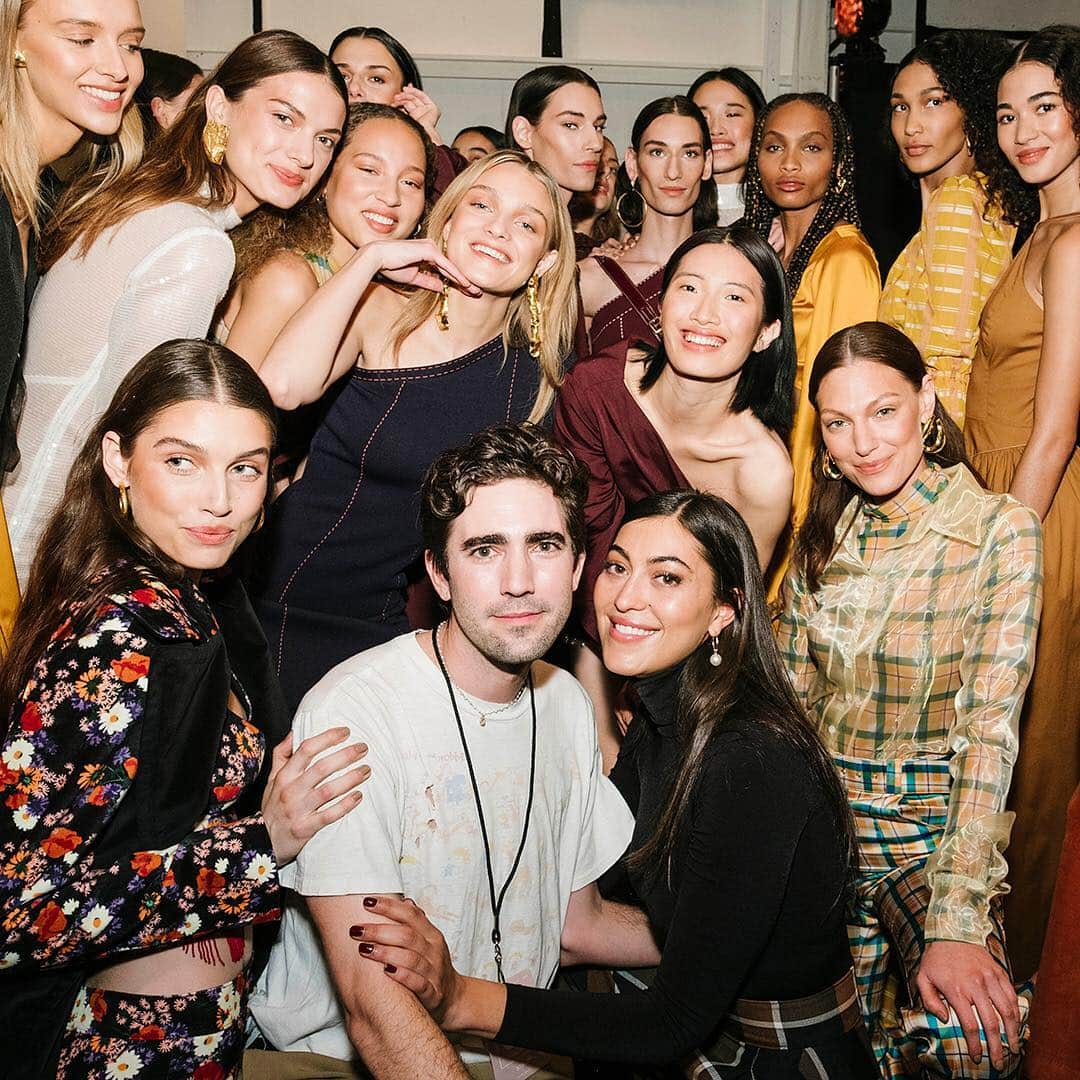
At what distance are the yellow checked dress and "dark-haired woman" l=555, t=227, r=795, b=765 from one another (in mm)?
330

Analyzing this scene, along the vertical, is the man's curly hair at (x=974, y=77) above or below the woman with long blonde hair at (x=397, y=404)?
above

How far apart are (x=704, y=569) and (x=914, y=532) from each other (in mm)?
464

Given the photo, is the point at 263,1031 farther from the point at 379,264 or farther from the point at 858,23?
the point at 858,23

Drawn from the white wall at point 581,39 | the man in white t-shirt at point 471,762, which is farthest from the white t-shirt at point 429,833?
the white wall at point 581,39

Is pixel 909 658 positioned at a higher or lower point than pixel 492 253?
lower

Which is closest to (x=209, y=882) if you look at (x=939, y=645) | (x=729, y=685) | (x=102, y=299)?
(x=729, y=685)

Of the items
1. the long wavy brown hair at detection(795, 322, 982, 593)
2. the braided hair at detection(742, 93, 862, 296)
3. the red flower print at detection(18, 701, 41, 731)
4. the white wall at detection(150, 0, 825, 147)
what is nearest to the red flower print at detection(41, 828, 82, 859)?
the red flower print at detection(18, 701, 41, 731)

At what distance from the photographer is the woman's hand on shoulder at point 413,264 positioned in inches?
105

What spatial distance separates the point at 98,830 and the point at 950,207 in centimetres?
261

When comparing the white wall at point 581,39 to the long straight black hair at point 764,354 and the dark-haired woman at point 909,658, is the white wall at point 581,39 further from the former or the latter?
the dark-haired woman at point 909,658

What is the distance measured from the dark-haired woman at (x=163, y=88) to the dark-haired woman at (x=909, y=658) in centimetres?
208

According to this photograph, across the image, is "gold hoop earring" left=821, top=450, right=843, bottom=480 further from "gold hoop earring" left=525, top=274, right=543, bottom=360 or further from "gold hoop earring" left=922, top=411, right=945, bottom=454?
"gold hoop earring" left=525, top=274, right=543, bottom=360

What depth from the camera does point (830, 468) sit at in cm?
263

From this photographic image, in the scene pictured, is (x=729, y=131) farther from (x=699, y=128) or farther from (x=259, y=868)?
(x=259, y=868)
